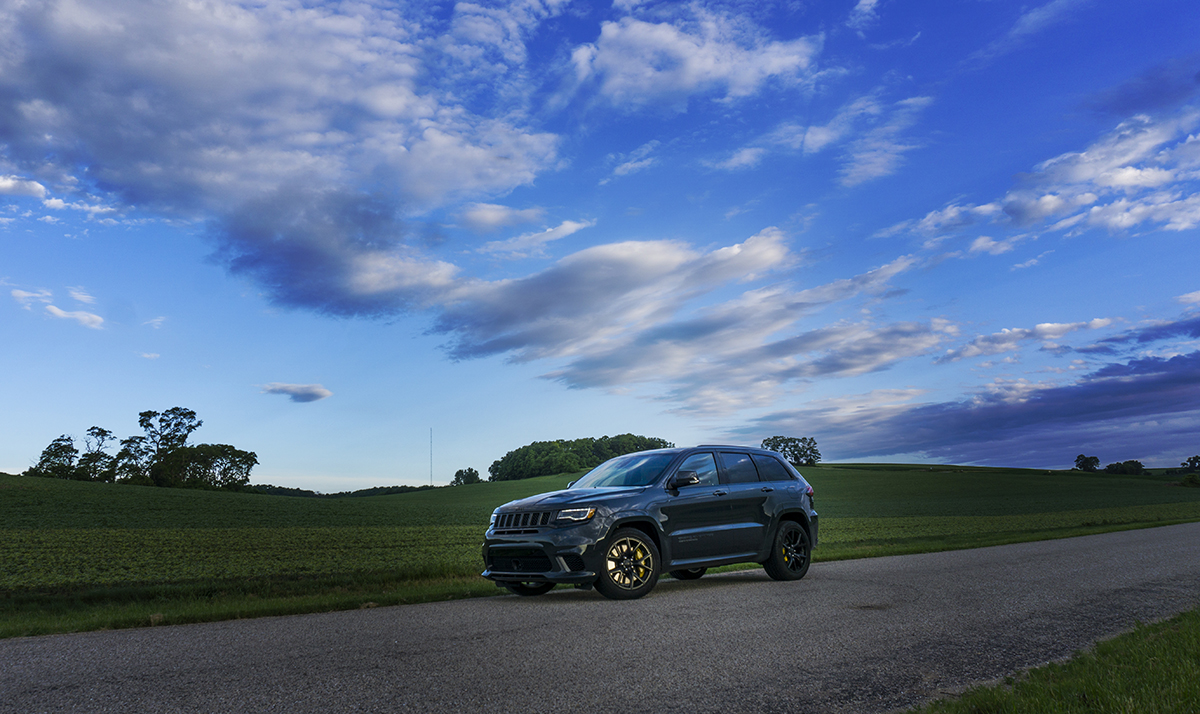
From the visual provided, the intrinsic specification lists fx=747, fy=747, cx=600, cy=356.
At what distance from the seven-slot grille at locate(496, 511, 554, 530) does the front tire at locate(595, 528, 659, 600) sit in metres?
0.82

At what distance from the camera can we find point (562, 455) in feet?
322

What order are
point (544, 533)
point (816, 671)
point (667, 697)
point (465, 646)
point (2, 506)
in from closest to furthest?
1. point (667, 697)
2. point (816, 671)
3. point (465, 646)
4. point (544, 533)
5. point (2, 506)

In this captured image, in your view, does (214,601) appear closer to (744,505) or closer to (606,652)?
(606,652)

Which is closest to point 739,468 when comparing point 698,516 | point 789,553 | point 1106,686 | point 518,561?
point 698,516

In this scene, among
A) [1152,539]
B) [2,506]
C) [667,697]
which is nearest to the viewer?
[667,697]

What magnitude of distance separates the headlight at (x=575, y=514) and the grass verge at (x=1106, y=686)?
4951 mm

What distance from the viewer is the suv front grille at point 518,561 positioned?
29.7 feet

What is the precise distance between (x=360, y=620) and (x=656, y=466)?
14.3 ft

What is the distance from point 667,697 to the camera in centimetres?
470

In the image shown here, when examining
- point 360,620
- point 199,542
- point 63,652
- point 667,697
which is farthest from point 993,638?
point 199,542

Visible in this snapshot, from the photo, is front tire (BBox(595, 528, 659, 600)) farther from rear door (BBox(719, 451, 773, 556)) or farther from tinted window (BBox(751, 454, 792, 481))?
tinted window (BBox(751, 454, 792, 481))

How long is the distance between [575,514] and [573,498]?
1.08 ft

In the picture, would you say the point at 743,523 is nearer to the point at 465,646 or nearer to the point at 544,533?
the point at 544,533

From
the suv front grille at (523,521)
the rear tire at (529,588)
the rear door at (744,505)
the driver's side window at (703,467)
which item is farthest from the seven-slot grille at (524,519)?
the rear door at (744,505)
